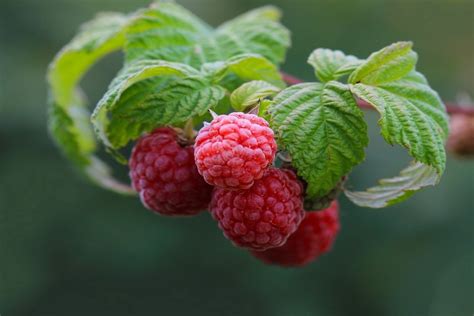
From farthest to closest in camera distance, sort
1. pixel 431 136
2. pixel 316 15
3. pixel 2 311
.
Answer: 1. pixel 316 15
2. pixel 2 311
3. pixel 431 136

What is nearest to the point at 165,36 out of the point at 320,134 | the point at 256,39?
the point at 256,39

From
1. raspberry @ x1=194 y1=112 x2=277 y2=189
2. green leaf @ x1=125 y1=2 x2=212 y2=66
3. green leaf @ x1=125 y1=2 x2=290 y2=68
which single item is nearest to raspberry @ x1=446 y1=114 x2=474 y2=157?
green leaf @ x1=125 y1=2 x2=290 y2=68

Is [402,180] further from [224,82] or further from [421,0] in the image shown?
[421,0]

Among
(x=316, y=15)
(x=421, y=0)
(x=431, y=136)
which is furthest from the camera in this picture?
(x=421, y=0)

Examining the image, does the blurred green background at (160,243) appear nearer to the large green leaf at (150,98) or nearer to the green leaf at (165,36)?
the green leaf at (165,36)

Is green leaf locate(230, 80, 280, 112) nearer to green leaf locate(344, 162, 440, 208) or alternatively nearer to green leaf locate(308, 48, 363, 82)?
green leaf locate(308, 48, 363, 82)

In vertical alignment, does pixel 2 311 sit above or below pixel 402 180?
below

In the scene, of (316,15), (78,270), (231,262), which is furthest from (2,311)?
(316,15)
